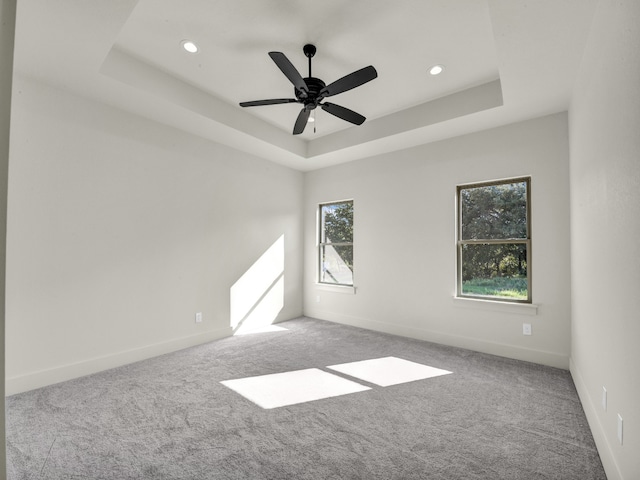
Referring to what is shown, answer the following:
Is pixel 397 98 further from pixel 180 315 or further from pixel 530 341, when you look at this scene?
pixel 180 315

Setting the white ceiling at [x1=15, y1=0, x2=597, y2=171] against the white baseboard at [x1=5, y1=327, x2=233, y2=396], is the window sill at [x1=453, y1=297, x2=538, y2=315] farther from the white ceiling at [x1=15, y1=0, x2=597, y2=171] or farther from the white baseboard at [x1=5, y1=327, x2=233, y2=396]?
the white baseboard at [x1=5, y1=327, x2=233, y2=396]

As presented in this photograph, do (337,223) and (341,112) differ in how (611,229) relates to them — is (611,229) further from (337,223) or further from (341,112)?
(337,223)

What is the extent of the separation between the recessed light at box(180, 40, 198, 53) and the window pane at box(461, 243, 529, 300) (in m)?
3.64

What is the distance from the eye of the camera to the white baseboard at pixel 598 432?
5.17 feet

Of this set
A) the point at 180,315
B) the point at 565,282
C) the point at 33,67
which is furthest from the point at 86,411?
the point at 565,282

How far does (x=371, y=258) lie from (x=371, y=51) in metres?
2.81

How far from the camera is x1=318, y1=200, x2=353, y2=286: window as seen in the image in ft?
16.7

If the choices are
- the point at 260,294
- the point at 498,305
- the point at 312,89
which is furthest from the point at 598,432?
the point at 260,294

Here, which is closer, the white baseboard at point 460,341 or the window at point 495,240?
the white baseboard at point 460,341

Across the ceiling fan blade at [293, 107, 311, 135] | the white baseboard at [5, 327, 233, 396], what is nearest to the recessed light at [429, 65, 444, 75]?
the ceiling fan blade at [293, 107, 311, 135]

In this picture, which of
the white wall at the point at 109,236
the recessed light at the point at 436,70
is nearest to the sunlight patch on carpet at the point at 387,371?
the white wall at the point at 109,236

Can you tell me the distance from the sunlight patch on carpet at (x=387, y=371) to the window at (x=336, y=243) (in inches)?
72.3

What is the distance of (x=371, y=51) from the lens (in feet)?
9.05

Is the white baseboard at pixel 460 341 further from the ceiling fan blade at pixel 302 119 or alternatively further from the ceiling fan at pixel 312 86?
the ceiling fan blade at pixel 302 119
